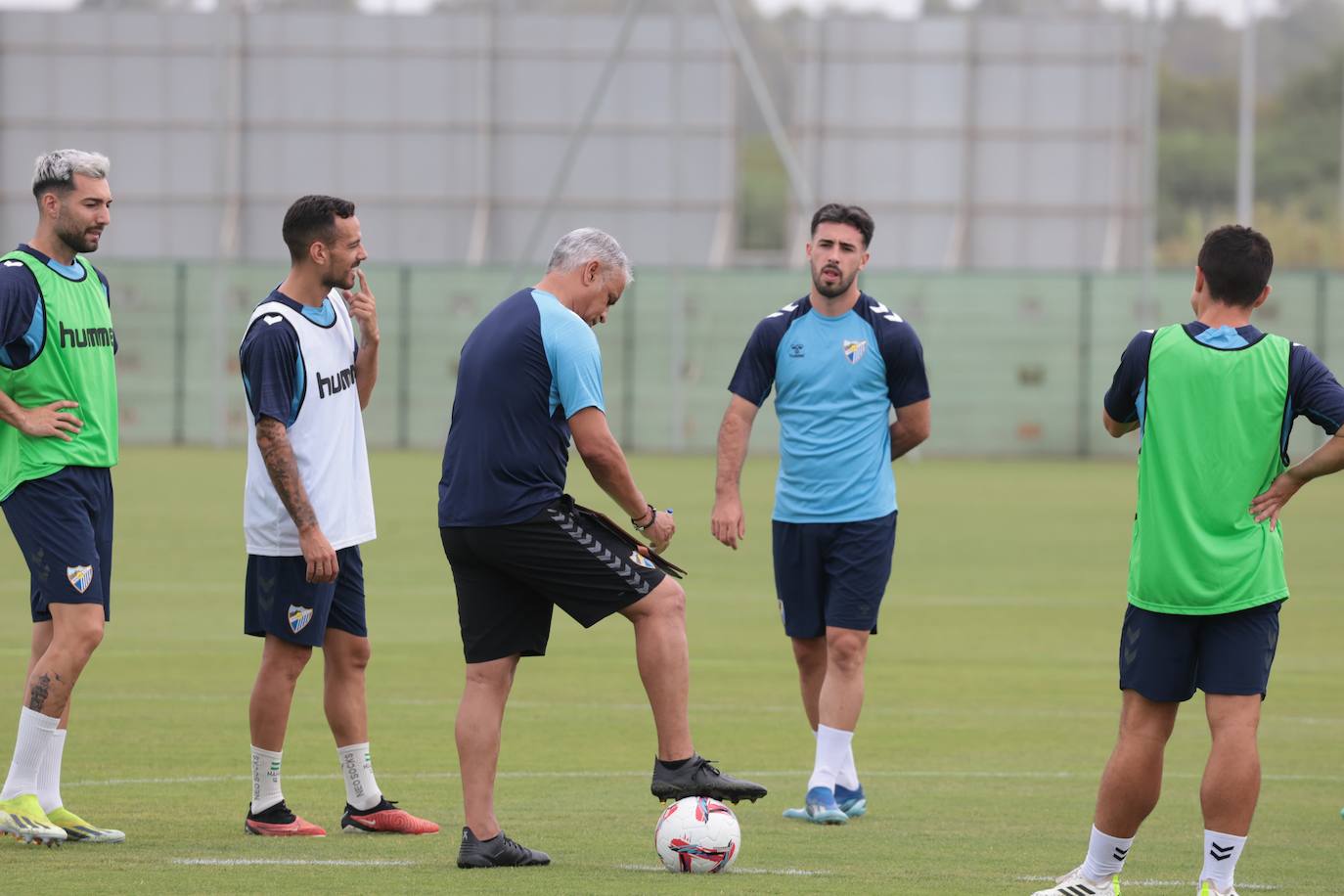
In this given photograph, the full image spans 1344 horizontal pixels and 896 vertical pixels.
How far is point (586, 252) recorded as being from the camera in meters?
6.89

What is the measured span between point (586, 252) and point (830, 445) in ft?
6.95

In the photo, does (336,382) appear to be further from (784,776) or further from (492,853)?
(784,776)

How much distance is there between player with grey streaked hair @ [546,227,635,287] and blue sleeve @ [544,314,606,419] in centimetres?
25

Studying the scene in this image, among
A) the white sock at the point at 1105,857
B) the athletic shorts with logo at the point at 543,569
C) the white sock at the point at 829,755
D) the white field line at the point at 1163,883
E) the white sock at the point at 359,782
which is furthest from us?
the white sock at the point at 829,755

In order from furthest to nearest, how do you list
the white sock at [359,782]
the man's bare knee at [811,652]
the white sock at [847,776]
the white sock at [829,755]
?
Result: the man's bare knee at [811,652] → the white sock at [847,776] → the white sock at [829,755] → the white sock at [359,782]

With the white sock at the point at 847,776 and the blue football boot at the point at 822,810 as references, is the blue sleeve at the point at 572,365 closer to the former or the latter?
the blue football boot at the point at 822,810

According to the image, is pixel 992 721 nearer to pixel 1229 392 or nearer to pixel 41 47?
pixel 1229 392

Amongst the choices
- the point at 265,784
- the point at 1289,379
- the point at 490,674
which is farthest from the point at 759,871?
the point at 1289,379

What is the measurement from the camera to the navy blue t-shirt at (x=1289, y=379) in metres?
6.15

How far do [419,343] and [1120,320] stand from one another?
42.0 ft

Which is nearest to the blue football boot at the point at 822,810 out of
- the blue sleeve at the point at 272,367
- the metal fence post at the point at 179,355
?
the blue sleeve at the point at 272,367

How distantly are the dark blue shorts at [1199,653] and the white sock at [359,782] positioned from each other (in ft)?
9.52

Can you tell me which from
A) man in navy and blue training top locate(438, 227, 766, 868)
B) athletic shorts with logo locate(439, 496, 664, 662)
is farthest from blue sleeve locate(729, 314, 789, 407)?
athletic shorts with logo locate(439, 496, 664, 662)

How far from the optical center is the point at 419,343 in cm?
3738
